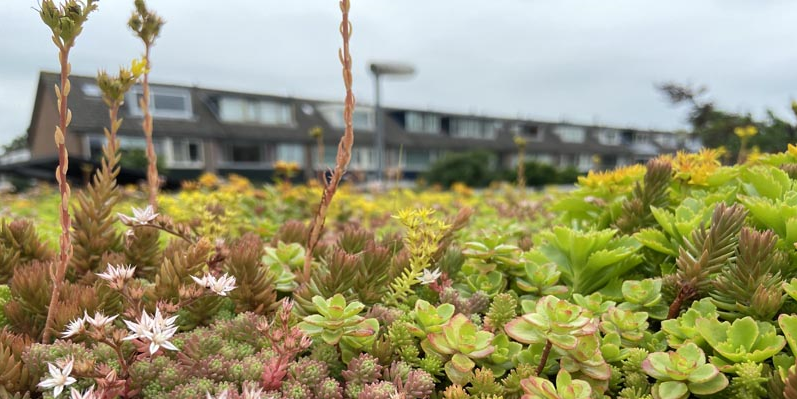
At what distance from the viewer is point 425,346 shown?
94 cm

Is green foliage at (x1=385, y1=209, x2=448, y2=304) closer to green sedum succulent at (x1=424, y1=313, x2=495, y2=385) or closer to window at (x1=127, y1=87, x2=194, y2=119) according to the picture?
green sedum succulent at (x1=424, y1=313, x2=495, y2=385)

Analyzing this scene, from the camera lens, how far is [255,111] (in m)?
27.1

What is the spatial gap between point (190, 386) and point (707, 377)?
89 centimetres

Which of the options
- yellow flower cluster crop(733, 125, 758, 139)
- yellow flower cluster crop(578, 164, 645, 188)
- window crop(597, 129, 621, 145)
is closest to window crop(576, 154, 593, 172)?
window crop(597, 129, 621, 145)

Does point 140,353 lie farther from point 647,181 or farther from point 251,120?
point 251,120

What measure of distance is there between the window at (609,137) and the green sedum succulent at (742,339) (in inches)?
1749

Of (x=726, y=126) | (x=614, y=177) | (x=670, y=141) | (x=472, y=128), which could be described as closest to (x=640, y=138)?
(x=472, y=128)

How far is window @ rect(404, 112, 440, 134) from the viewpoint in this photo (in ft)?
108

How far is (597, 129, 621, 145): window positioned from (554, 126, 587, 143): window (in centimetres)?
173

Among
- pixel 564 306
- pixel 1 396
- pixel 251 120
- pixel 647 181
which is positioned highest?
pixel 251 120

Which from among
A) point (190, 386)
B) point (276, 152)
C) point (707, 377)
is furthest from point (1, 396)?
point (276, 152)

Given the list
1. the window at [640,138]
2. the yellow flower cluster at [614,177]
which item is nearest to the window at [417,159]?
the window at [640,138]

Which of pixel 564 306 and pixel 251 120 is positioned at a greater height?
pixel 251 120

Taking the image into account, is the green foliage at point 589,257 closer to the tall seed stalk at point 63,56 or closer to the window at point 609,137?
the tall seed stalk at point 63,56
